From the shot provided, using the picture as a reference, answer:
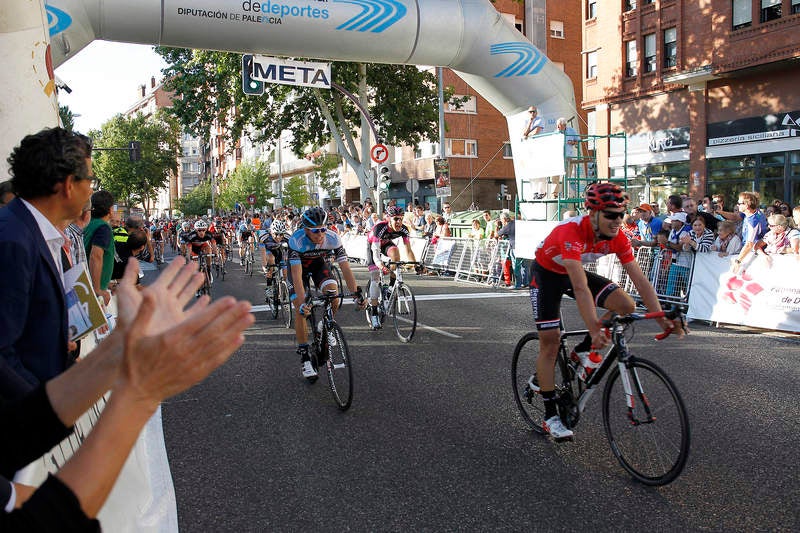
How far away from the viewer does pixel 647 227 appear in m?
13.0

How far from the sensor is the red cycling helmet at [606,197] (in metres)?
4.65

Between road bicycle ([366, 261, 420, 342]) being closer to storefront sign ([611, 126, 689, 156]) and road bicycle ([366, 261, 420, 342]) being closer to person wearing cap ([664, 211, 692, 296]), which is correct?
person wearing cap ([664, 211, 692, 296])

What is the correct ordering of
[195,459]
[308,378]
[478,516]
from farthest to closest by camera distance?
[308,378] < [195,459] < [478,516]

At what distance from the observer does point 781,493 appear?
419cm

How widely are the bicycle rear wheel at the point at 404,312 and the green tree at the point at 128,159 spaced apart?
75.9 m

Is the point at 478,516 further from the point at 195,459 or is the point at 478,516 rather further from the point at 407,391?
the point at 407,391

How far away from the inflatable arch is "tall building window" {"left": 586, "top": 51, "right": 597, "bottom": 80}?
19.4 m

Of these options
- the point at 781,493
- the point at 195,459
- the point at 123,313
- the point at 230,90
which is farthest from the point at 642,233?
the point at 230,90

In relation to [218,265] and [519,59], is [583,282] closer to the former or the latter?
[519,59]

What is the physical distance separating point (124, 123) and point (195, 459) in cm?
8535

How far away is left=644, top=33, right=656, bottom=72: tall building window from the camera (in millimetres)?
28797

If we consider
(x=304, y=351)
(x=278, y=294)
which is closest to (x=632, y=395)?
(x=304, y=351)

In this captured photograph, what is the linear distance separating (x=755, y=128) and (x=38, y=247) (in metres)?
26.0

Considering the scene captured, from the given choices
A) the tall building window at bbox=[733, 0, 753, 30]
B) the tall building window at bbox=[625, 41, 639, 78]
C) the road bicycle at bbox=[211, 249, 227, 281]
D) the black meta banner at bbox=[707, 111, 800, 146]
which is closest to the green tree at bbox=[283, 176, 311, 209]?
the tall building window at bbox=[625, 41, 639, 78]
